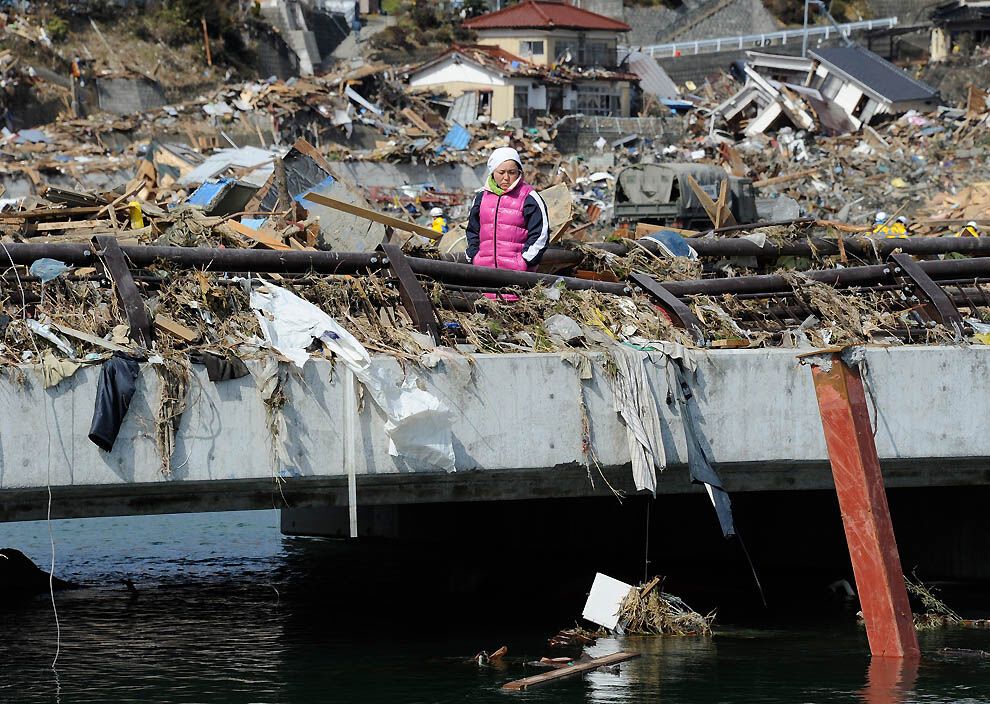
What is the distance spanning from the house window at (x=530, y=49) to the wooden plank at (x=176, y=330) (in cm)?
5556

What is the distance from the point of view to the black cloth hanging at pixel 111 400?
22.4 ft

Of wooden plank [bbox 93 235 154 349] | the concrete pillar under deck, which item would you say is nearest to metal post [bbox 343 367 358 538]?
wooden plank [bbox 93 235 154 349]

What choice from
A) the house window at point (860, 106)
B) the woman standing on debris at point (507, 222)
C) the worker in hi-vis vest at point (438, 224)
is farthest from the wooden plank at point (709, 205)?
the house window at point (860, 106)

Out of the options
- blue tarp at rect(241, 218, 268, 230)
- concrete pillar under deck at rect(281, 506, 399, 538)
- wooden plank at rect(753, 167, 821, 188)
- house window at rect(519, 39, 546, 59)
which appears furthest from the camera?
house window at rect(519, 39, 546, 59)

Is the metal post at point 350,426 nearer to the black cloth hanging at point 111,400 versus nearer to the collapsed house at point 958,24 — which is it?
the black cloth hanging at point 111,400

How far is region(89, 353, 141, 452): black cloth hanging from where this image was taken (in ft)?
22.4

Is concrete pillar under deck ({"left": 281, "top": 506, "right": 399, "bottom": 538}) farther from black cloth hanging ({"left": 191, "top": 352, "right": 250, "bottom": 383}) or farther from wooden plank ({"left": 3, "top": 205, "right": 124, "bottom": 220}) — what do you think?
black cloth hanging ({"left": 191, "top": 352, "right": 250, "bottom": 383})

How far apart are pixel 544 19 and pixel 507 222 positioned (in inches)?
2090

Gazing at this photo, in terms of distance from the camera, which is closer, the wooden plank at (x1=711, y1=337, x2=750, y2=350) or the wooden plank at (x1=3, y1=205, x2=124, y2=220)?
the wooden plank at (x1=711, y1=337, x2=750, y2=350)

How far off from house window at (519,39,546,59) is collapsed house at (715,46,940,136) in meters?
10.7

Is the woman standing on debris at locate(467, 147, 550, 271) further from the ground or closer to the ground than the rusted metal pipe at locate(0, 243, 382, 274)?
further from the ground

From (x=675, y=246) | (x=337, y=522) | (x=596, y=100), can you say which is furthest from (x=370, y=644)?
(x=596, y=100)

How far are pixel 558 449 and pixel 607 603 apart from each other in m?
1.85

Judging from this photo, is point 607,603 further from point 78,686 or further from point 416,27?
point 416,27
